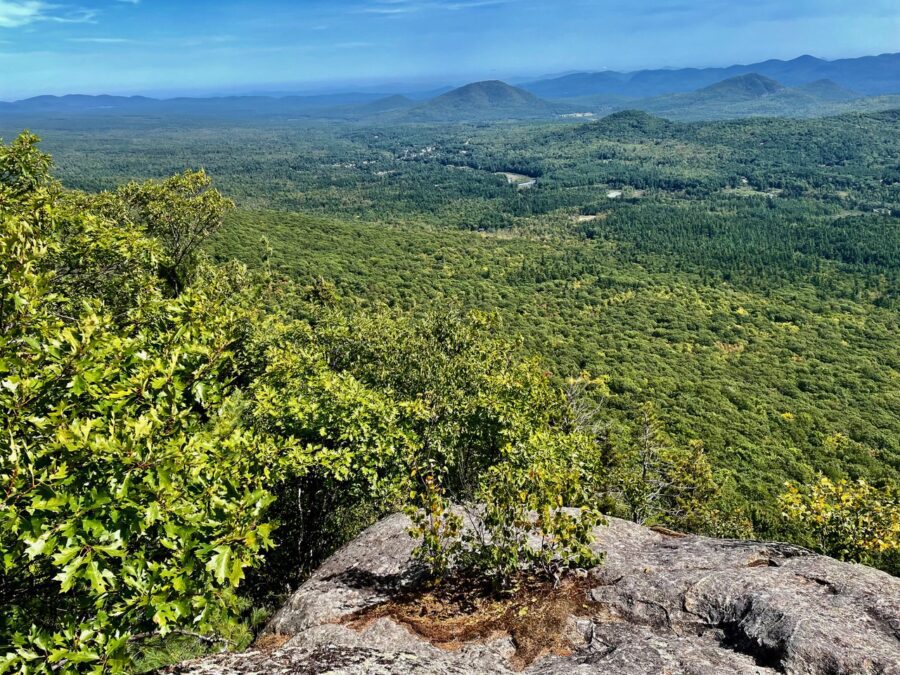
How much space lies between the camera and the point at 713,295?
12344 cm

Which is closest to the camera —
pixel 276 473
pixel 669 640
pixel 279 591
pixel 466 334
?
pixel 669 640

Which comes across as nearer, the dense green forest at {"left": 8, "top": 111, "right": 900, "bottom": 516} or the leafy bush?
the leafy bush

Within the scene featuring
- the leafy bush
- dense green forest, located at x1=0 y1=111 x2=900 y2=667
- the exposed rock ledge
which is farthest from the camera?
the leafy bush

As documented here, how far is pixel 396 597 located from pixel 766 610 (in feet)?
20.2

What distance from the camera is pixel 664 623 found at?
849 centimetres

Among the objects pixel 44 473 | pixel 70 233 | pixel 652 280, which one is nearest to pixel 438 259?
pixel 652 280

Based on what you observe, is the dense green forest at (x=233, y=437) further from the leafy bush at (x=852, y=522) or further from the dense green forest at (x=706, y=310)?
the dense green forest at (x=706, y=310)

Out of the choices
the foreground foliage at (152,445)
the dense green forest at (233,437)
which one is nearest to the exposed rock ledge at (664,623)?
the dense green forest at (233,437)

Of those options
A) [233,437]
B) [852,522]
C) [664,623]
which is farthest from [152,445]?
[852,522]

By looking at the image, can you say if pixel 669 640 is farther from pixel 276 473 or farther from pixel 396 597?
pixel 276 473

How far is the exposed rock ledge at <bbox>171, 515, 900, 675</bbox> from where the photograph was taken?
704 centimetres

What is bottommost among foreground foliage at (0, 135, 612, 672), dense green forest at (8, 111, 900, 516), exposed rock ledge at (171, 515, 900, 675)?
dense green forest at (8, 111, 900, 516)

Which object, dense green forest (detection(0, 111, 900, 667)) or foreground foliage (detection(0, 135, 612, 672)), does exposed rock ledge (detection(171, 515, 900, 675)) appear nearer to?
dense green forest (detection(0, 111, 900, 667))

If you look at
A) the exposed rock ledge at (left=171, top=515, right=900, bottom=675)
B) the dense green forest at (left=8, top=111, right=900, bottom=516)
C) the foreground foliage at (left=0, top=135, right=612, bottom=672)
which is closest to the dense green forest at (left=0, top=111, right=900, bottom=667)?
the foreground foliage at (left=0, top=135, right=612, bottom=672)
